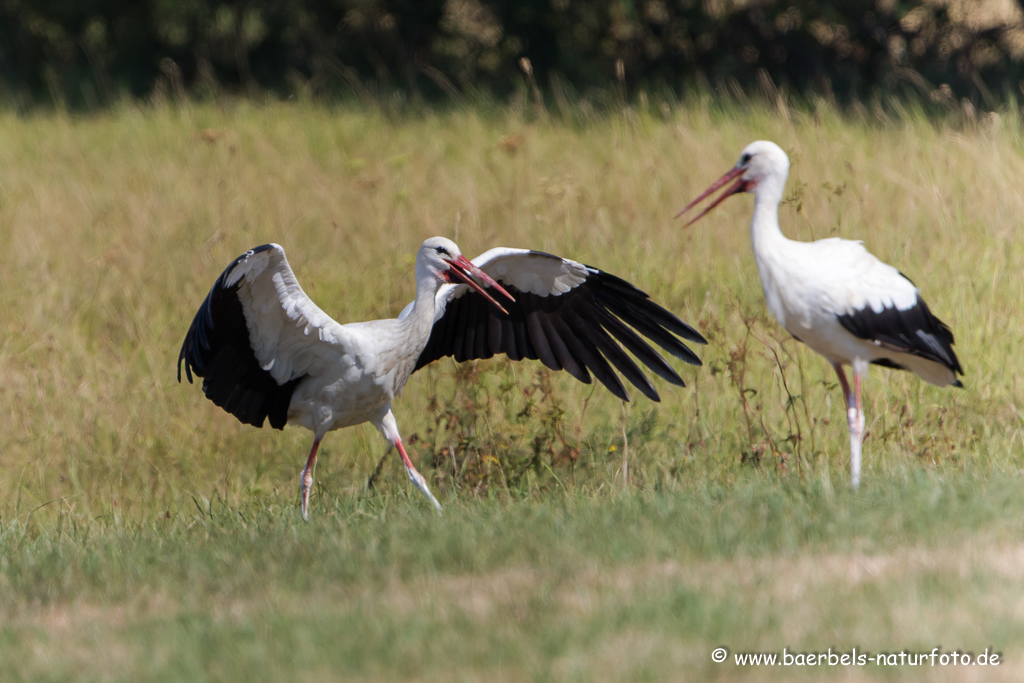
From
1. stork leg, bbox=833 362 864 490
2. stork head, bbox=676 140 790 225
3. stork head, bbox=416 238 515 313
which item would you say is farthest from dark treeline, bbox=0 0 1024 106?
stork leg, bbox=833 362 864 490

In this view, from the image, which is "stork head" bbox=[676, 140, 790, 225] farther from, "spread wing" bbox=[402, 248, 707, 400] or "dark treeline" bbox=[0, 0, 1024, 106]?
"dark treeline" bbox=[0, 0, 1024, 106]

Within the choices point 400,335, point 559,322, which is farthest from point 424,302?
point 559,322

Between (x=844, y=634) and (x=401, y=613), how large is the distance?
1292 millimetres

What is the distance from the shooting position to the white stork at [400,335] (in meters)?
4.73

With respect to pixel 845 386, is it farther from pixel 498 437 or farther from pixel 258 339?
pixel 258 339

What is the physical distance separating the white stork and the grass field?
332mm

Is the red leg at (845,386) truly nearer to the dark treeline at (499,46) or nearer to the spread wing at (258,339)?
the spread wing at (258,339)

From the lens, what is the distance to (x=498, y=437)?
5.58m

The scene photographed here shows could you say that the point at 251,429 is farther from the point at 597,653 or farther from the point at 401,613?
Result: the point at 597,653

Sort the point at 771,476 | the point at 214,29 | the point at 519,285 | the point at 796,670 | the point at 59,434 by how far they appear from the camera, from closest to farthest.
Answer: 1. the point at 796,670
2. the point at 771,476
3. the point at 519,285
4. the point at 59,434
5. the point at 214,29

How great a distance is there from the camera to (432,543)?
3.81m

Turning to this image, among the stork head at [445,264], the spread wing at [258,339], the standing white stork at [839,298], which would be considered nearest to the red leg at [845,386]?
the standing white stork at [839,298]

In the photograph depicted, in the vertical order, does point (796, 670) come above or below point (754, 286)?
below

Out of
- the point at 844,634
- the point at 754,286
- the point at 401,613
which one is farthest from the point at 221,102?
the point at 844,634
